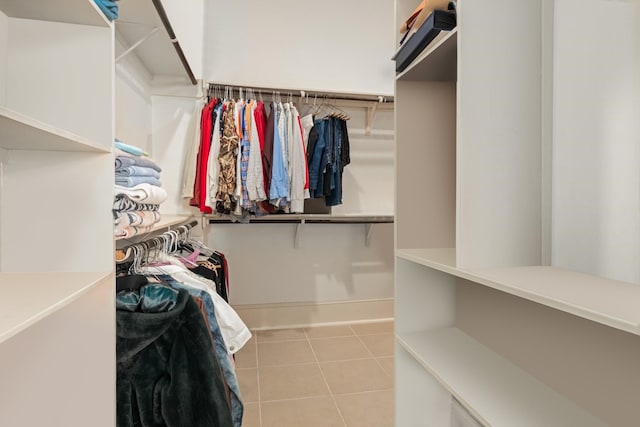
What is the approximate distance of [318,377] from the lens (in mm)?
2184

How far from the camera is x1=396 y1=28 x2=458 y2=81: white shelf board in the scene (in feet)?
3.19

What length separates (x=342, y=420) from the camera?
69.5 inches

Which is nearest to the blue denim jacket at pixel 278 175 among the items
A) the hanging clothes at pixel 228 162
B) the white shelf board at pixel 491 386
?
the hanging clothes at pixel 228 162

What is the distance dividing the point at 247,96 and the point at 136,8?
1108 mm

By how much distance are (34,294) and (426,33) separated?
117 cm

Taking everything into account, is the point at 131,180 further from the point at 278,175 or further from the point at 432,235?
the point at 278,175

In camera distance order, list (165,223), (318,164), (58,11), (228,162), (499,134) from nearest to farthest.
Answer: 1. (58,11)
2. (499,134)
3. (165,223)
4. (228,162)
5. (318,164)

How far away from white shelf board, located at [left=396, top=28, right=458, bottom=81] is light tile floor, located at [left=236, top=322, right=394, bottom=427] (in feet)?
5.40

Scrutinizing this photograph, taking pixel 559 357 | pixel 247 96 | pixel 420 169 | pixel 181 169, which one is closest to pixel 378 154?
pixel 247 96

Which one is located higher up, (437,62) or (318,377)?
(437,62)

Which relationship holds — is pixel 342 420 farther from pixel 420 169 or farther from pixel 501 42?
pixel 501 42

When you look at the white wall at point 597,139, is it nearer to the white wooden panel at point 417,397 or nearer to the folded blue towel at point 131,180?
the white wooden panel at point 417,397

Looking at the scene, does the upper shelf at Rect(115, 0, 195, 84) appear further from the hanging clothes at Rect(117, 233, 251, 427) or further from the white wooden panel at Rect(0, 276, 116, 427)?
the white wooden panel at Rect(0, 276, 116, 427)

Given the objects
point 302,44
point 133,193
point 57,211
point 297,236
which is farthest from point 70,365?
point 302,44
